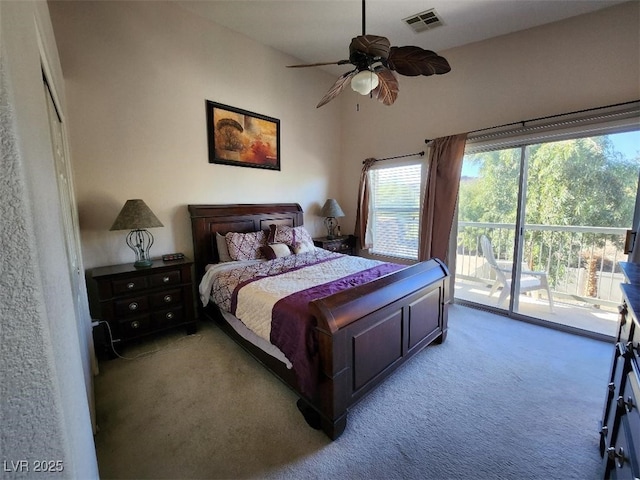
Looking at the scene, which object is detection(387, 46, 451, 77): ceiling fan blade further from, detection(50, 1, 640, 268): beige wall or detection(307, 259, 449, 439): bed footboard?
detection(50, 1, 640, 268): beige wall

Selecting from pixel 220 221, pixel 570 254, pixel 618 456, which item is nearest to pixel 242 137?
pixel 220 221

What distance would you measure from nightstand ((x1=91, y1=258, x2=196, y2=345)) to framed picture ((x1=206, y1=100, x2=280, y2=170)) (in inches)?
56.0

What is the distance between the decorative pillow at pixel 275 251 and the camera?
3.04 meters

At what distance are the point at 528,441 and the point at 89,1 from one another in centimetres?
469

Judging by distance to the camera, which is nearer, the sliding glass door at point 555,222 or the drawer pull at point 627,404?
the drawer pull at point 627,404

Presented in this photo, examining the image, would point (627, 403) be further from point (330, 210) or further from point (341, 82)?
point (330, 210)

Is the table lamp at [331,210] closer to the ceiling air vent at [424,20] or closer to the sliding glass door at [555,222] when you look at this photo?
the sliding glass door at [555,222]

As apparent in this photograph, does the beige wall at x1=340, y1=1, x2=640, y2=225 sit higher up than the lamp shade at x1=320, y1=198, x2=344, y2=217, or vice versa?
the beige wall at x1=340, y1=1, x2=640, y2=225

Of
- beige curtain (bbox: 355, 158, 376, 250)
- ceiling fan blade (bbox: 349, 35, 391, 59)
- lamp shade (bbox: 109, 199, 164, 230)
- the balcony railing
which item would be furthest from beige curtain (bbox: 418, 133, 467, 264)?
lamp shade (bbox: 109, 199, 164, 230)

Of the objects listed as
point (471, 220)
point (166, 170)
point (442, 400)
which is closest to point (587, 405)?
point (442, 400)

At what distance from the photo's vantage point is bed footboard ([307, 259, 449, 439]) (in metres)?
1.52

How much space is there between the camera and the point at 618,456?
1038 millimetres

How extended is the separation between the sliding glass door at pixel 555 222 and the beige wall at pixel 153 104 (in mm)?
2831

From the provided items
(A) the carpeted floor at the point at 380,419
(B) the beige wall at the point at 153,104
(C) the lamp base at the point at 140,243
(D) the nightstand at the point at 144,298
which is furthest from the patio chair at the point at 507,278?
(C) the lamp base at the point at 140,243
